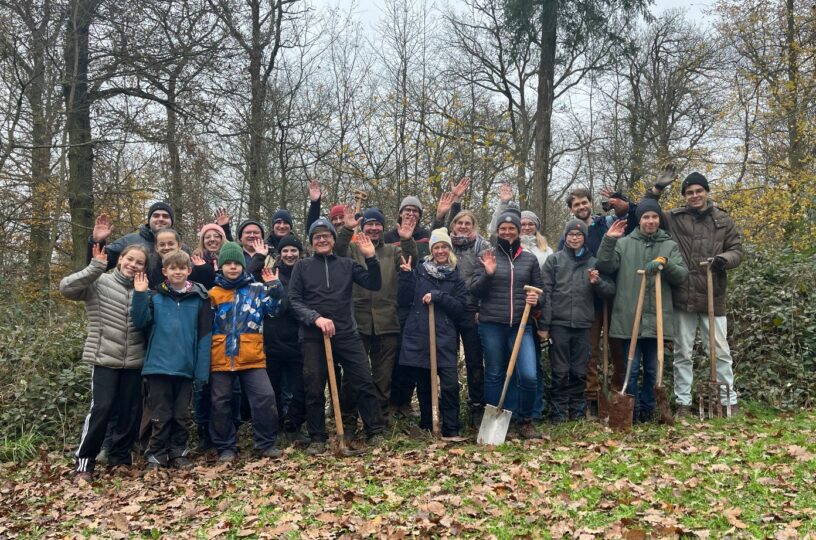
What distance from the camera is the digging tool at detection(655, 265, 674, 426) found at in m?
6.84

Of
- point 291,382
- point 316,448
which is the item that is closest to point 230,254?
point 291,382

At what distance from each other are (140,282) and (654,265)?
17.2 ft

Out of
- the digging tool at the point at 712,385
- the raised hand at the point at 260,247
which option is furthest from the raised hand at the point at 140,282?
the digging tool at the point at 712,385

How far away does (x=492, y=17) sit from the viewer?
61.3 feet

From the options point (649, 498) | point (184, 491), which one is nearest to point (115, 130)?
point (184, 491)

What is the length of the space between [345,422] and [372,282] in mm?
1697

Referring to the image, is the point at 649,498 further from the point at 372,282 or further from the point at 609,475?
the point at 372,282

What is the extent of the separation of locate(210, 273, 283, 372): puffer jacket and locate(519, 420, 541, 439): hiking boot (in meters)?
2.78

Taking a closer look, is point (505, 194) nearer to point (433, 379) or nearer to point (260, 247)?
point (433, 379)

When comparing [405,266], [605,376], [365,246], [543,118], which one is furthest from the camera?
[543,118]

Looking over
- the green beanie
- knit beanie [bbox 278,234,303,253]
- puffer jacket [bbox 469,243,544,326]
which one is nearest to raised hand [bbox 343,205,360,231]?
knit beanie [bbox 278,234,303,253]

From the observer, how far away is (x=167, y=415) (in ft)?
21.4

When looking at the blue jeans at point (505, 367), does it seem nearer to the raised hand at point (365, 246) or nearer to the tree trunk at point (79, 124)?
the raised hand at point (365, 246)

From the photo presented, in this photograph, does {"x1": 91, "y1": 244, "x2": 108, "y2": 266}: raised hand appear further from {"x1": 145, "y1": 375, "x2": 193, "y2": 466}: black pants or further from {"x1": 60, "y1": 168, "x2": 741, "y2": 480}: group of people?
{"x1": 145, "y1": 375, "x2": 193, "y2": 466}: black pants
